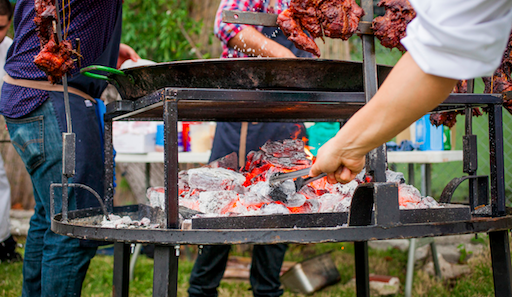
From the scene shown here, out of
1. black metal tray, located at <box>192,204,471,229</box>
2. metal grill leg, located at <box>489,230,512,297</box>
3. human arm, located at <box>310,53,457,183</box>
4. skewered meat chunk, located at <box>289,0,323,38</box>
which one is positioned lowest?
metal grill leg, located at <box>489,230,512,297</box>

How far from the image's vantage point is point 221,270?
2.69 meters

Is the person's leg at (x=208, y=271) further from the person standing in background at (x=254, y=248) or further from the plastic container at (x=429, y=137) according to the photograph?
the plastic container at (x=429, y=137)

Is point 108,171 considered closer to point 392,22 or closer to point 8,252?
point 392,22

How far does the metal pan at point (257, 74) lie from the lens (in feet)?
4.32

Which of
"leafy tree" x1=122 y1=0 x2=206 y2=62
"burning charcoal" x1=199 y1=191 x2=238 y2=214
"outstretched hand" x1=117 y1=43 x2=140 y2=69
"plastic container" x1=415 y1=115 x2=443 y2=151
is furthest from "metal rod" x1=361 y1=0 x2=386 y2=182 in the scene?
"leafy tree" x1=122 y1=0 x2=206 y2=62

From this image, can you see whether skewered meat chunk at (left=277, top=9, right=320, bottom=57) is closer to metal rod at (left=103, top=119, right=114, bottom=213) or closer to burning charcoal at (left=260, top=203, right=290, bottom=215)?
burning charcoal at (left=260, top=203, right=290, bottom=215)

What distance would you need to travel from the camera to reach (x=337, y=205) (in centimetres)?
163

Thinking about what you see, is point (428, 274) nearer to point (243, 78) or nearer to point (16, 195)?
point (243, 78)

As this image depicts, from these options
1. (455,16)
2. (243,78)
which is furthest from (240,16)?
(455,16)

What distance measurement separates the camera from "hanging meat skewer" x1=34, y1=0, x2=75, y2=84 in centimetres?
157

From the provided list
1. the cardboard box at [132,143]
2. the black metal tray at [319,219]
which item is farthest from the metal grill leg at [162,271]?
the cardboard box at [132,143]

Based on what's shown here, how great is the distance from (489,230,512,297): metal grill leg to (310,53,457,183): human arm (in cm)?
85

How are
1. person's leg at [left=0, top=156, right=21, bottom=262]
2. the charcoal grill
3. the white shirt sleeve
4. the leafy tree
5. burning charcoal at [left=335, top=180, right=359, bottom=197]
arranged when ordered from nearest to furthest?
1. the white shirt sleeve
2. the charcoal grill
3. burning charcoal at [left=335, top=180, right=359, bottom=197]
4. person's leg at [left=0, top=156, right=21, bottom=262]
5. the leafy tree

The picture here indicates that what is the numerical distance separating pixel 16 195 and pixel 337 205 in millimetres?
5981
